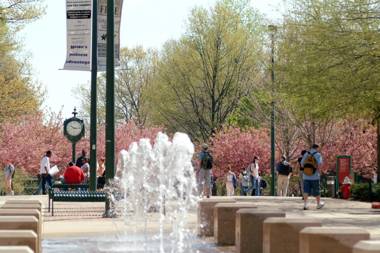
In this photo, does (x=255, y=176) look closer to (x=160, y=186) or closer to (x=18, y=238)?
(x=160, y=186)

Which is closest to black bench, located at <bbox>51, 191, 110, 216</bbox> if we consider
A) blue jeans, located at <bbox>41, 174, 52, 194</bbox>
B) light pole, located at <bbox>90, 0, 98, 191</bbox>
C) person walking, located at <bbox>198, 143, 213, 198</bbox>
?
light pole, located at <bbox>90, 0, 98, 191</bbox>

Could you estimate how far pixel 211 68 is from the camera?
180ft

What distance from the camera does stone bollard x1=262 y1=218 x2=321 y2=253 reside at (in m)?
11.6

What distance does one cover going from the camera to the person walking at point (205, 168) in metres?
28.1

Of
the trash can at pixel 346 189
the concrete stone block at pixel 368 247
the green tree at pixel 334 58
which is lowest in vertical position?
the trash can at pixel 346 189

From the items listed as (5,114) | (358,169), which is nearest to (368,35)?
(5,114)

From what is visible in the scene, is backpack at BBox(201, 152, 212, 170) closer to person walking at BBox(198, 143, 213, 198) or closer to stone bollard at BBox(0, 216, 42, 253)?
person walking at BBox(198, 143, 213, 198)

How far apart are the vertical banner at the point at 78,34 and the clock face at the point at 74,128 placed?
6400mm

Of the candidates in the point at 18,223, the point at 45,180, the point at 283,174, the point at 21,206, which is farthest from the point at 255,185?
the point at 18,223

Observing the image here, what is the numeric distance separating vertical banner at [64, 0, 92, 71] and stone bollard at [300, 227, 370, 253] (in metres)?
16.9

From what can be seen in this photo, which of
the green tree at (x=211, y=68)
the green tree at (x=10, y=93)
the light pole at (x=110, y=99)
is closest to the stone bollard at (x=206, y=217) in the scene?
the light pole at (x=110, y=99)

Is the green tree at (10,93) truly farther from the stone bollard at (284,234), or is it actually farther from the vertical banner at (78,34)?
the stone bollard at (284,234)

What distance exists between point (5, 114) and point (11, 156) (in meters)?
13.0

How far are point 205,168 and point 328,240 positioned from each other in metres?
19.0
